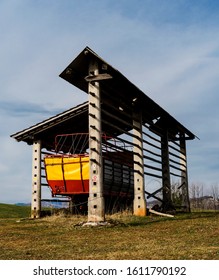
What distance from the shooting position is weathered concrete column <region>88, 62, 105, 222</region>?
13.1 meters

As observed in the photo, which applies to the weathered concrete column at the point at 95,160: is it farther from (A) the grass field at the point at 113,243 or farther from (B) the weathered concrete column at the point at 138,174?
(B) the weathered concrete column at the point at 138,174

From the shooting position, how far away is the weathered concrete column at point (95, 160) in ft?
42.9

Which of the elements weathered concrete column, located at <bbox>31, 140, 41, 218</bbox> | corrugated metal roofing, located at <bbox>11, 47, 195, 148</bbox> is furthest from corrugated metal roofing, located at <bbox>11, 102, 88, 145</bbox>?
weathered concrete column, located at <bbox>31, 140, 41, 218</bbox>

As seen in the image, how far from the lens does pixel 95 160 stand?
13.6 meters

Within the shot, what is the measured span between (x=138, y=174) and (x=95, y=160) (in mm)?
4709

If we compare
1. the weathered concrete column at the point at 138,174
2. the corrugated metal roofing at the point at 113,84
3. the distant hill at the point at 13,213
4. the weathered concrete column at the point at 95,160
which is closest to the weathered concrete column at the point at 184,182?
the corrugated metal roofing at the point at 113,84

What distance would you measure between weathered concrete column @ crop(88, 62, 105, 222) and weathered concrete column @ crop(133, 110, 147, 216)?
14.8 feet

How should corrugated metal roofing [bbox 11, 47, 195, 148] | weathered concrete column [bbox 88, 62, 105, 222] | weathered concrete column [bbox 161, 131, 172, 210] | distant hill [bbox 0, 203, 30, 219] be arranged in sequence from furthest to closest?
distant hill [bbox 0, 203, 30, 219] < weathered concrete column [bbox 161, 131, 172, 210] < corrugated metal roofing [bbox 11, 47, 195, 148] < weathered concrete column [bbox 88, 62, 105, 222]

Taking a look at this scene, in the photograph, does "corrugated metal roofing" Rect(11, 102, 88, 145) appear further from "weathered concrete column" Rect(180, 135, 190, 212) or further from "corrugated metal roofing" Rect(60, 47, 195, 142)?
"weathered concrete column" Rect(180, 135, 190, 212)

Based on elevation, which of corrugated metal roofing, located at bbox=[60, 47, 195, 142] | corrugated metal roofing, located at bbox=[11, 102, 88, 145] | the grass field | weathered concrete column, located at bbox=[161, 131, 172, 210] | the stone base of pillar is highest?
corrugated metal roofing, located at bbox=[60, 47, 195, 142]

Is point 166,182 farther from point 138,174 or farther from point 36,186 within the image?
point 36,186

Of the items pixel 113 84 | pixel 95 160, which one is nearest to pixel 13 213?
pixel 113 84

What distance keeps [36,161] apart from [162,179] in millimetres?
7458

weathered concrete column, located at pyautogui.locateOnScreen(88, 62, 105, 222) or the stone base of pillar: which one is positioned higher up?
weathered concrete column, located at pyautogui.locateOnScreen(88, 62, 105, 222)
